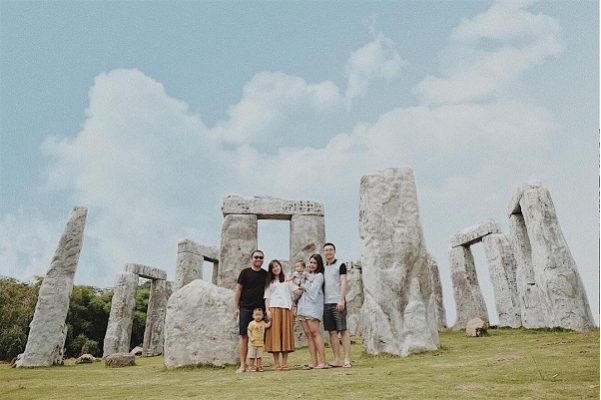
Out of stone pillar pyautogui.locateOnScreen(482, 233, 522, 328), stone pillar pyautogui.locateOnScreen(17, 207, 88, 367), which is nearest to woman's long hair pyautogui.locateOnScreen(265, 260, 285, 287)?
stone pillar pyautogui.locateOnScreen(17, 207, 88, 367)

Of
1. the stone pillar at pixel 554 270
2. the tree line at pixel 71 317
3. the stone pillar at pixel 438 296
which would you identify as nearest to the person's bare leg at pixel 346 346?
the stone pillar at pixel 554 270

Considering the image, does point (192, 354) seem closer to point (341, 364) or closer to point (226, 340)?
point (226, 340)

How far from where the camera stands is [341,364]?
6.30m

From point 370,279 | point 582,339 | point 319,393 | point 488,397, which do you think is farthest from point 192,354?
point 582,339

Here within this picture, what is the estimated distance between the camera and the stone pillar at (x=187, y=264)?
1559 cm

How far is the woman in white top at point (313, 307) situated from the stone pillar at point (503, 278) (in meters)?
9.85

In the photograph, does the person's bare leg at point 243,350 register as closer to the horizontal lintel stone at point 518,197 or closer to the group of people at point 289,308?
the group of people at point 289,308

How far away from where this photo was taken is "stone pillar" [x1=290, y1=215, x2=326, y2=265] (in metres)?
12.5

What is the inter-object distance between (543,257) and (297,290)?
5420mm

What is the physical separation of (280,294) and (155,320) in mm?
11547

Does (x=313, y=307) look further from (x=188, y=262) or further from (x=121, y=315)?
(x=121, y=315)

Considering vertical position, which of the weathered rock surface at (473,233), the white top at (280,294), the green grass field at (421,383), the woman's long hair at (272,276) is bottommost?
the green grass field at (421,383)

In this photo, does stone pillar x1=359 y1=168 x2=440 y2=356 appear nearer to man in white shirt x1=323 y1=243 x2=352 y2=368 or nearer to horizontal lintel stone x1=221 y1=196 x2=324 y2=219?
man in white shirt x1=323 y1=243 x2=352 y2=368

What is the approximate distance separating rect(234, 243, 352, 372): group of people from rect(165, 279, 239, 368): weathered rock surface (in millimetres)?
709
